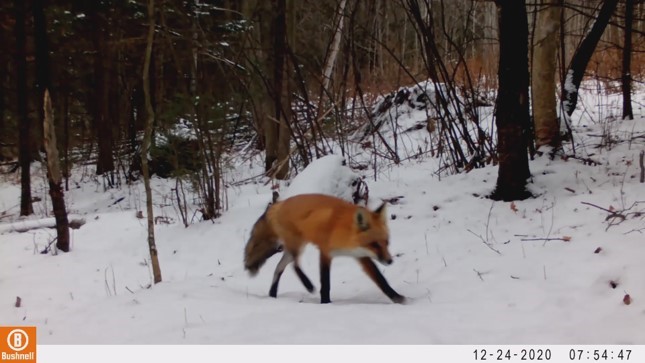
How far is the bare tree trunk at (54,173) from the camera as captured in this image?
6398 millimetres

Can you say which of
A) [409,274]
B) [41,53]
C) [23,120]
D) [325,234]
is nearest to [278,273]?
[325,234]

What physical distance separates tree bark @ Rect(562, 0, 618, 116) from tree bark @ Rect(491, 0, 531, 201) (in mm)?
1893

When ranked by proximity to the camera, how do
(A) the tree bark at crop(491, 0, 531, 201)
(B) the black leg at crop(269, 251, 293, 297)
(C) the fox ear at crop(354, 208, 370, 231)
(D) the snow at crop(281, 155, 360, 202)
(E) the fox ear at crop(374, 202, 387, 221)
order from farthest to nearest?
(D) the snow at crop(281, 155, 360, 202) → (A) the tree bark at crop(491, 0, 531, 201) → (B) the black leg at crop(269, 251, 293, 297) → (E) the fox ear at crop(374, 202, 387, 221) → (C) the fox ear at crop(354, 208, 370, 231)

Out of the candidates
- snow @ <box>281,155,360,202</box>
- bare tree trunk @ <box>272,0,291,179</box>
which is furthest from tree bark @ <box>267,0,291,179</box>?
snow @ <box>281,155,360,202</box>

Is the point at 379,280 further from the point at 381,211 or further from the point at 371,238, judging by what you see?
the point at 381,211

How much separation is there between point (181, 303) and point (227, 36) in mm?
7850

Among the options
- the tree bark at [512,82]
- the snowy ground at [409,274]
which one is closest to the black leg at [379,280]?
the snowy ground at [409,274]

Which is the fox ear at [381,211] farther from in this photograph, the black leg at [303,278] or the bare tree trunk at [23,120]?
the bare tree trunk at [23,120]

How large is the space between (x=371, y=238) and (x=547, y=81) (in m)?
4.63

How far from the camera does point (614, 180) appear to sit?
233 inches

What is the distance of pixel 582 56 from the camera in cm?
714

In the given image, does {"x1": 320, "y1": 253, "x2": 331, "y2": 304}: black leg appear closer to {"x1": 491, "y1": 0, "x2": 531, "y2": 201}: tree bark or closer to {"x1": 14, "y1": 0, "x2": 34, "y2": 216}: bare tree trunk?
{"x1": 491, "y1": 0, "x2": 531, "y2": 201}: tree bark

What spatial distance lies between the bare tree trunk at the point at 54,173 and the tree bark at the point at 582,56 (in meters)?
6.73

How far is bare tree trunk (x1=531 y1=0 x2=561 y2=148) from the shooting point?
7.07 metres
